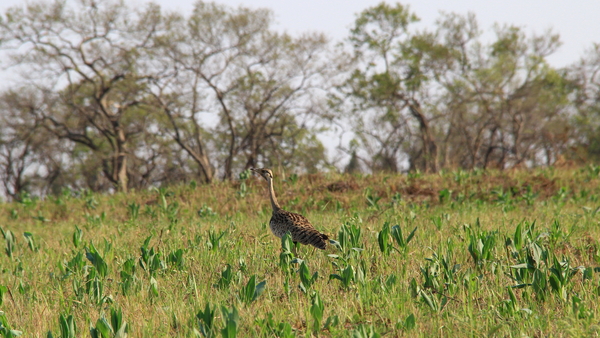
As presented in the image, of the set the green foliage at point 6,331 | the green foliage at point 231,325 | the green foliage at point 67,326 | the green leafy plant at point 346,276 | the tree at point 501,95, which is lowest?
the green foliage at point 6,331

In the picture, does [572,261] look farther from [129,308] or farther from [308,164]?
[308,164]

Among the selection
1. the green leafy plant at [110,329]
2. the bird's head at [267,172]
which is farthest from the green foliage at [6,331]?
the bird's head at [267,172]

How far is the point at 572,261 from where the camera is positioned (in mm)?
6012

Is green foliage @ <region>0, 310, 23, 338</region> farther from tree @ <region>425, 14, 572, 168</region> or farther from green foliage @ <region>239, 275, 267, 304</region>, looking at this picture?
tree @ <region>425, 14, 572, 168</region>

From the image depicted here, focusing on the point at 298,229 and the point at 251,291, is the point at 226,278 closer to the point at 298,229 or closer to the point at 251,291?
the point at 251,291

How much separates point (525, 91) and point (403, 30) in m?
11.9

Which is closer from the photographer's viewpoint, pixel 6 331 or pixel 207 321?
pixel 207 321

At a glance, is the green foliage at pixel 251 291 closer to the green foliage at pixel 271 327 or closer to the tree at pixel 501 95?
the green foliage at pixel 271 327

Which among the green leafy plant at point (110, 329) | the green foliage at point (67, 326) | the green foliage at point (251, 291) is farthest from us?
the green foliage at point (251, 291)

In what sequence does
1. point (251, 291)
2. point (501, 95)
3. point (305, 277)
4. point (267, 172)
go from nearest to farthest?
point (251, 291), point (305, 277), point (267, 172), point (501, 95)

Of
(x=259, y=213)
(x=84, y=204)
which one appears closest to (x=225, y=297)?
(x=259, y=213)

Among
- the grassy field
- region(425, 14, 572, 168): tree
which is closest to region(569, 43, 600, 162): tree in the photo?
region(425, 14, 572, 168): tree

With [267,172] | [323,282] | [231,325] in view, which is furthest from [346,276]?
[267,172]

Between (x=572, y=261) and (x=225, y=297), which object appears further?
(x=572, y=261)
